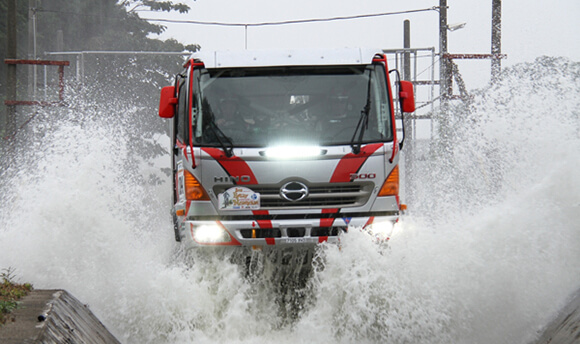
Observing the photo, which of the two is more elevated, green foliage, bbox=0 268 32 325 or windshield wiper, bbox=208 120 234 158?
windshield wiper, bbox=208 120 234 158

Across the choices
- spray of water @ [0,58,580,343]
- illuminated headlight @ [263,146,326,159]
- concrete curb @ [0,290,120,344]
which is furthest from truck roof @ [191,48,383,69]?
concrete curb @ [0,290,120,344]

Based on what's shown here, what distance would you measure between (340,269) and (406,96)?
210 centimetres

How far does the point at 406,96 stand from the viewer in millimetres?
8000

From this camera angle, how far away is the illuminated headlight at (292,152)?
737cm

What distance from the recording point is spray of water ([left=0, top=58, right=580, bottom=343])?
6.77 meters

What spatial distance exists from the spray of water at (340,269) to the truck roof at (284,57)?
1737 millimetres

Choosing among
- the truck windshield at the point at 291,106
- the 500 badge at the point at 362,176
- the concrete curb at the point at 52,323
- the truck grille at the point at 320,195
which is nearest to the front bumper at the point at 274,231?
the truck grille at the point at 320,195

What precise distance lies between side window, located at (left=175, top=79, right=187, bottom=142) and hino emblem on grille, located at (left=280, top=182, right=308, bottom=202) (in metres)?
1.20

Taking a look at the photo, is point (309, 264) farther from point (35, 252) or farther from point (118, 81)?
point (118, 81)

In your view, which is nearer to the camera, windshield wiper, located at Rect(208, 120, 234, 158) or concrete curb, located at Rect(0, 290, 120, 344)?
concrete curb, located at Rect(0, 290, 120, 344)

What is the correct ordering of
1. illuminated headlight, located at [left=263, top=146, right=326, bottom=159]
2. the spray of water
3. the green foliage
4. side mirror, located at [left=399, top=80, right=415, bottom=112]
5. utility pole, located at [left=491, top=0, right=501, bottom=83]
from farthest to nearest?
utility pole, located at [left=491, top=0, right=501, bottom=83], side mirror, located at [left=399, top=80, right=415, bottom=112], illuminated headlight, located at [left=263, top=146, right=326, bottom=159], the spray of water, the green foliage

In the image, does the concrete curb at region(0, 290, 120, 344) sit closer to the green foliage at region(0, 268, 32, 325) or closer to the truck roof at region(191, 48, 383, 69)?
the green foliage at region(0, 268, 32, 325)

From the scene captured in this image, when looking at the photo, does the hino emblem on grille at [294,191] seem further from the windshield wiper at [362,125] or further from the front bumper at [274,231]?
the windshield wiper at [362,125]

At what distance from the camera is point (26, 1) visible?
4084cm
